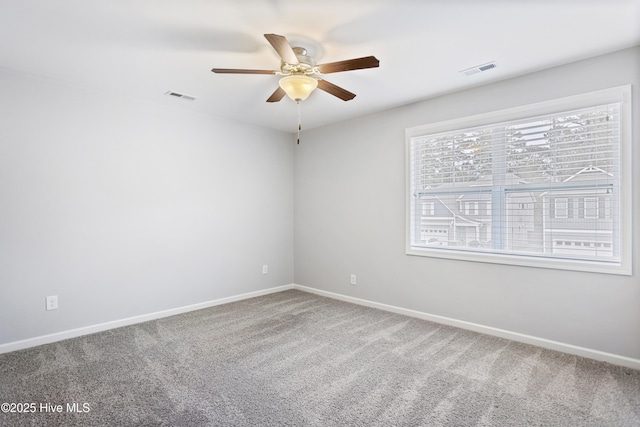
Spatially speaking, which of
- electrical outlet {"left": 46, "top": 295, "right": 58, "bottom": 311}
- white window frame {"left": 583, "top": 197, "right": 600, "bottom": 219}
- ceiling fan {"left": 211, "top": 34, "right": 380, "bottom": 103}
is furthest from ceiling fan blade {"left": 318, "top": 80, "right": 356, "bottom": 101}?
electrical outlet {"left": 46, "top": 295, "right": 58, "bottom": 311}

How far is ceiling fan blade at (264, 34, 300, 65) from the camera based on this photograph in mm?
1908

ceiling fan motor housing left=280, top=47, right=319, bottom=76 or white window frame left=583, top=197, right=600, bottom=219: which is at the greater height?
ceiling fan motor housing left=280, top=47, right=319, bottom=76

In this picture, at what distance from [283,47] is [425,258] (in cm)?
261

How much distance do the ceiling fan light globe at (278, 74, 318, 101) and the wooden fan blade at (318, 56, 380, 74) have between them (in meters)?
0.21

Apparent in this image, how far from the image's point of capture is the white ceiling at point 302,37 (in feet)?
6.53

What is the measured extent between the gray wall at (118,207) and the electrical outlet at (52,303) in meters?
0.04

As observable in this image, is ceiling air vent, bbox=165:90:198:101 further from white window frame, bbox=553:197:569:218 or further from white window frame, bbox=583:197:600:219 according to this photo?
white window frame, bbox=583:197:600:219

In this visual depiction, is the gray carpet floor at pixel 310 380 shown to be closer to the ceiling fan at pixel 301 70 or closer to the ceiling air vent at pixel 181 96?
the ceiling fan at pixel 301 70

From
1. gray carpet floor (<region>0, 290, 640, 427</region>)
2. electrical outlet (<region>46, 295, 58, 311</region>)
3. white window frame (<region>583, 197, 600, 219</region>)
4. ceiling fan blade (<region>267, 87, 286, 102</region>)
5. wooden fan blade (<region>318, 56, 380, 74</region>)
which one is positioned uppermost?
ceiling fan blade (<region>267, 87, 286, 102</region>)

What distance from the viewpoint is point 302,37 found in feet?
7.61

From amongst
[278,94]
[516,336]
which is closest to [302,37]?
[278,94]

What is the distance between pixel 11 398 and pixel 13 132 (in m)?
2.15

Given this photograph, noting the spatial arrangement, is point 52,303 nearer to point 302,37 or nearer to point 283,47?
point 283,47

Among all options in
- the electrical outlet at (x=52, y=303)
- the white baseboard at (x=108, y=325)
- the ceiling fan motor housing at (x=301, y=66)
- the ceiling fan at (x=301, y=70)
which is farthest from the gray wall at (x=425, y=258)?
the electrical outlet at (x=52, y=303)
